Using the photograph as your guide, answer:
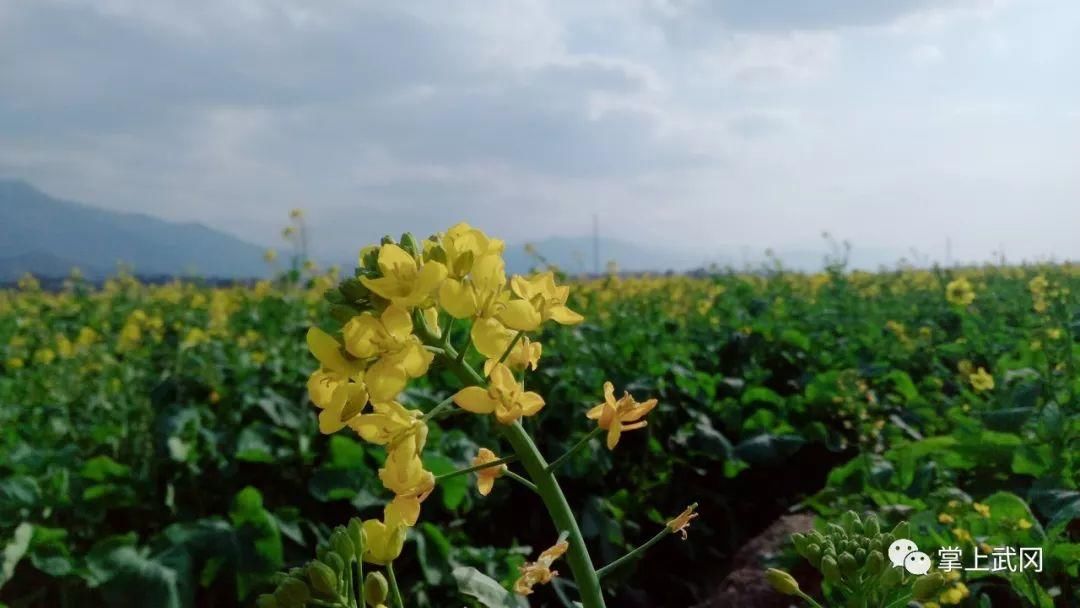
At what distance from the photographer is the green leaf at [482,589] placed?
0.89m

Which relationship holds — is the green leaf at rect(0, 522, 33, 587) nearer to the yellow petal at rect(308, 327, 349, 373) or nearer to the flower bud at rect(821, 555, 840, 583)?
the yellow petal at rect(308, 327, 349, 373)

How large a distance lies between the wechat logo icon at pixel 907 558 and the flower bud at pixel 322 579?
673mm

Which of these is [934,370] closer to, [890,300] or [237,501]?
[890,300]

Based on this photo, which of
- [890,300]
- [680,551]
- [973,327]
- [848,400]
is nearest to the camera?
[848,400]

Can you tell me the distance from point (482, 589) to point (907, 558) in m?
0.56

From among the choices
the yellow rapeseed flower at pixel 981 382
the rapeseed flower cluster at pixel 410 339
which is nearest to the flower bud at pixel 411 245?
the rapeseed flower cluster at pixel 410 339

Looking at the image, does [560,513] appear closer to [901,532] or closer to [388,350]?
[388,350]

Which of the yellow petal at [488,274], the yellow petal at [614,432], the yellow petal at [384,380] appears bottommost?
the yellow petal at [614,432]

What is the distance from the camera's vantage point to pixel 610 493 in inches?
168

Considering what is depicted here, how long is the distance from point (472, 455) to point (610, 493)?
39.3 inches

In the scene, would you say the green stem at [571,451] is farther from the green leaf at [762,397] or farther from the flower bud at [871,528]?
the green leaf at [762,397]

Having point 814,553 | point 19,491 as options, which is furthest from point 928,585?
point 19,491

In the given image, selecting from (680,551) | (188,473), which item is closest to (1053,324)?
(680,551)

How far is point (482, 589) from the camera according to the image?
0.91m
